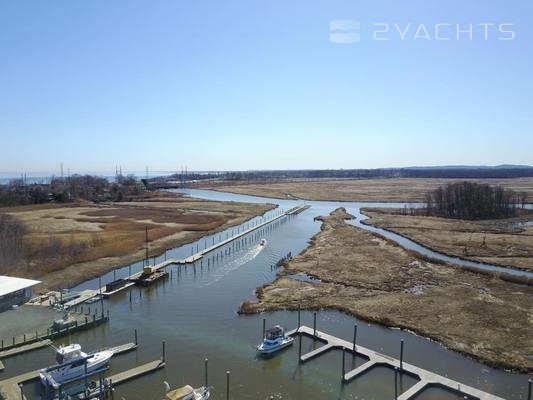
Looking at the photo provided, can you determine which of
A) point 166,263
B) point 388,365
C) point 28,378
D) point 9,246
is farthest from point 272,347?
point 9,246

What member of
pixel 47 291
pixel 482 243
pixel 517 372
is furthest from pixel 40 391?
pixel 482 243

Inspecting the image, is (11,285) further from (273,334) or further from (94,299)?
(273,334)

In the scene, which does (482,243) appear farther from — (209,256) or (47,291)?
(47,291)

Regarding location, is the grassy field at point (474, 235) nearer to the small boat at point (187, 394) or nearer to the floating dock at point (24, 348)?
the small boat at point (187, 394)

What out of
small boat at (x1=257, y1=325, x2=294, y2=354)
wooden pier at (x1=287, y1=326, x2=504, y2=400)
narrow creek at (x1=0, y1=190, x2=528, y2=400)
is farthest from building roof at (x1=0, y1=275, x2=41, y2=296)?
wooden pier at (x1=287, y1=326, x2=504, y2=400)

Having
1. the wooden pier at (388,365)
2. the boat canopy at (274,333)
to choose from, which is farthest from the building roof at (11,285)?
the wooden pier at (388,365)

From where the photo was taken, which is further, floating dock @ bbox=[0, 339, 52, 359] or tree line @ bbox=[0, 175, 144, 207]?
tree line @ bbox=[0, 175, 144, 207]

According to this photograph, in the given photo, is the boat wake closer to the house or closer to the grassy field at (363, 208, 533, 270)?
the house
